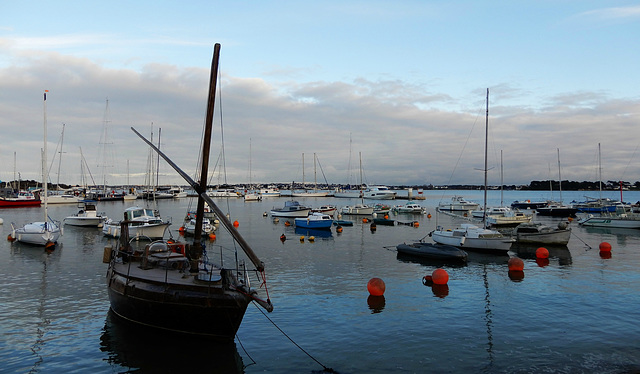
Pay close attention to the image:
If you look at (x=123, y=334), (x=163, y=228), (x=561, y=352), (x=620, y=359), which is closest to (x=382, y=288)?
(x=561, y=352)

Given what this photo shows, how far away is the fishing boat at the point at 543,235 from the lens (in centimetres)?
4691

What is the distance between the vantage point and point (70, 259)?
3781 cm

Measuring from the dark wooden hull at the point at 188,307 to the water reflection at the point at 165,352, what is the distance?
467mm

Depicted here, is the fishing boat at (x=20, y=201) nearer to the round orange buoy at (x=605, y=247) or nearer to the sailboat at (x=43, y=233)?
the sailboat at (x=43, y=233)

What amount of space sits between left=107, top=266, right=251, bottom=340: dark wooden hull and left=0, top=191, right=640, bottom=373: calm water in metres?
0.78

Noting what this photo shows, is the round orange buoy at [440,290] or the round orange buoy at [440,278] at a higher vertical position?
the round orange buoy at [440,278]

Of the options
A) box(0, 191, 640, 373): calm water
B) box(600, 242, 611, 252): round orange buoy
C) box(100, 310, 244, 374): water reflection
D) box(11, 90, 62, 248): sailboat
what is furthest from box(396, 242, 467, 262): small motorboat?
box(11, 90, 62, 248): sailboat

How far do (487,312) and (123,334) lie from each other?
18041 mm

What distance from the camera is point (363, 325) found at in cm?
2016

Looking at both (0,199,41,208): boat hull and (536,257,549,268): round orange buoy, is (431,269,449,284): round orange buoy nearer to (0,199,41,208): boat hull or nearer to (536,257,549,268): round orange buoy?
(536,257,549,268): round orange buoy

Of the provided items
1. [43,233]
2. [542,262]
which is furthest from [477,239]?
[43,233]

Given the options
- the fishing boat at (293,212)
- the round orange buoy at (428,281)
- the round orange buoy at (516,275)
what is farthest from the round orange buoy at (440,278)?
the fishing boat at (293,212)

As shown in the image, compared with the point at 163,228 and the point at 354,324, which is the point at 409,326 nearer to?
the point at 354,324

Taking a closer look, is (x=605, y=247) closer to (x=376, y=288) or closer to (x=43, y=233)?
(x=376, y=288)
